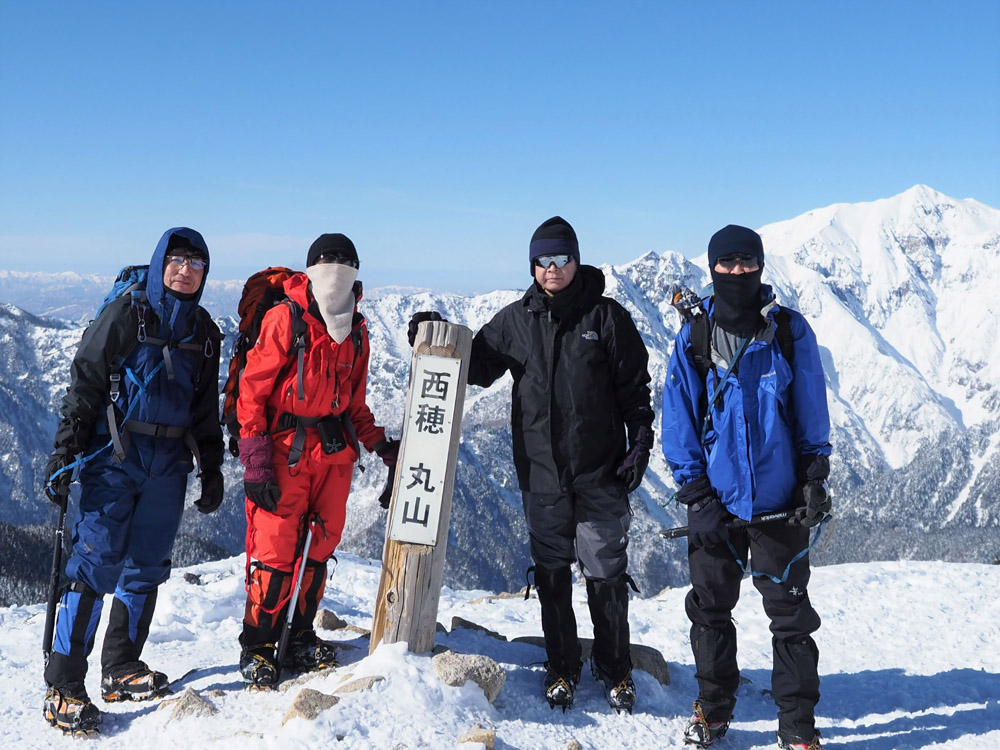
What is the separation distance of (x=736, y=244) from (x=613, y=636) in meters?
3.32

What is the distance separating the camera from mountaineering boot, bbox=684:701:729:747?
18.9 feet

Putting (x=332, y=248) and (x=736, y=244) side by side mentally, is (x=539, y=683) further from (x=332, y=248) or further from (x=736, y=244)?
(x=332, y=248)

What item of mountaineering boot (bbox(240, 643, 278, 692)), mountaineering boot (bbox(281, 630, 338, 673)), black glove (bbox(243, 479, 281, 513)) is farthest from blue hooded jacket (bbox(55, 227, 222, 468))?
mountaineering boot (bbox(281, 630, 338, 673))

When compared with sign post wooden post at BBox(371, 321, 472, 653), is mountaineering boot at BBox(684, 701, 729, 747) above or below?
below

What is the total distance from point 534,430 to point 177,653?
16.2 feet

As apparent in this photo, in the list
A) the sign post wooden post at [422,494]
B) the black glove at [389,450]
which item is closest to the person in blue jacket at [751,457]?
the sign post wooden post at [422,494]

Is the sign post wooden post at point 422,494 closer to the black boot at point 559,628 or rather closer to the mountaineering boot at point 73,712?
the black boot at point 559,628

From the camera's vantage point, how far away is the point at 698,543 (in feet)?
18.6

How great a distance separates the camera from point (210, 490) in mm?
6652

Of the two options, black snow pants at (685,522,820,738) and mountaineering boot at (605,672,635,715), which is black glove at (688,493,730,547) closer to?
black snow pants at (685,522,820,738)

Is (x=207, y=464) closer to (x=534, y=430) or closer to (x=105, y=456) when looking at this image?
(x=105, y=456)

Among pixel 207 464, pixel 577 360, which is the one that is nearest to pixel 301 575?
pixel 207 464

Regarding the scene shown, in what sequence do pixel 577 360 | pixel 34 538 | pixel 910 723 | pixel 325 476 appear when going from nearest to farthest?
pixel 577 360, pixel 325 476, pixel 910 723, pixel 34 538

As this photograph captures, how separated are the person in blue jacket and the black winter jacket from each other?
396 millimetres
